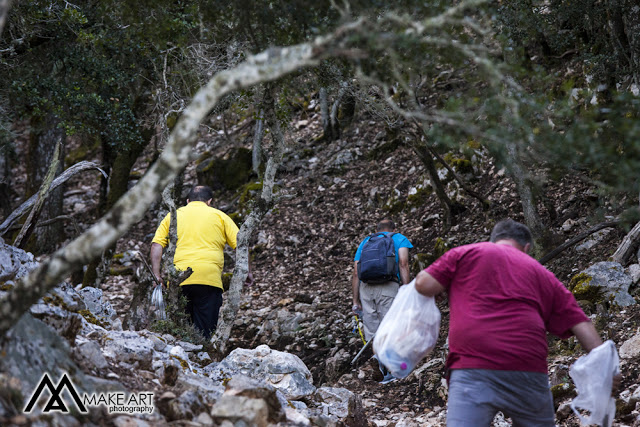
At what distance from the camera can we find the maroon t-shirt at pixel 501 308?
11.7ft

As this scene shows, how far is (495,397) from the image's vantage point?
11.6ft

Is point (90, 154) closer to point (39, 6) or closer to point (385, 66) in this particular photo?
point (39, 6)

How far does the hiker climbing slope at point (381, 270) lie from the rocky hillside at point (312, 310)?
850 millimetres

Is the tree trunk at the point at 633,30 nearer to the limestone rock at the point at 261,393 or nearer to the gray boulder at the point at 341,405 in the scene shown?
the gray boulder at the point at 341,405

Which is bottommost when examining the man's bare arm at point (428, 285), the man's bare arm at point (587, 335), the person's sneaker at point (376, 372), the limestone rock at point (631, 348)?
the person's sneaker at point (376, 372)

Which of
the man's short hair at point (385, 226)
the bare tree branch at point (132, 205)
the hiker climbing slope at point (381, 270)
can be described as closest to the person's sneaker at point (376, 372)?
the hiker climbing slope at point (381, 270)

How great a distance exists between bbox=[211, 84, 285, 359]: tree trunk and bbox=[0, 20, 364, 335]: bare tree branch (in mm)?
3713

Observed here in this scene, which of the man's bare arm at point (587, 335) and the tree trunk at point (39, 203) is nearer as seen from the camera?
the man's bare arm at point (587, 335)

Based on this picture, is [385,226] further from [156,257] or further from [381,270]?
[156,257]

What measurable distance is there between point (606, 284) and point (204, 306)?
474 centimetres

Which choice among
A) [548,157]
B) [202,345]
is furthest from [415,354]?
[202,345]

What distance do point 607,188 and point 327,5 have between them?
2305 mm

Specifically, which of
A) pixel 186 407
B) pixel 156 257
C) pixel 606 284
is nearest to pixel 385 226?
pixel 606 284

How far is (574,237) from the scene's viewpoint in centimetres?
798
